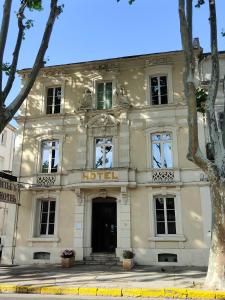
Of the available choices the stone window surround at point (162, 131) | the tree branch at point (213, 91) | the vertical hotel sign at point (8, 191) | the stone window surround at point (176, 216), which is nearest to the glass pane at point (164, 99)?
the stone window surround at point (162, 131)

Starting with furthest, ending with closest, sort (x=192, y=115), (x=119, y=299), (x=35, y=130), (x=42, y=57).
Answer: (x=35, y=130) → (x=42, y=57) → (x=192, y=115) → (x=119, y=299)

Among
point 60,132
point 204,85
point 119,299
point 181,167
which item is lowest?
point 119,299

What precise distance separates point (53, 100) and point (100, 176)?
6.21 m

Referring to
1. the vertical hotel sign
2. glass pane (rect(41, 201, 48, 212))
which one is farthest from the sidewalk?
glass pane (rect(41, 201, 48, 212))

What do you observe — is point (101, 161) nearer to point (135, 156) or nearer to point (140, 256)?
point (135, 156)

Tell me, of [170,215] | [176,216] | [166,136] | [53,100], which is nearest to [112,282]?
[176,216]

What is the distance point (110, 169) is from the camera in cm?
1595

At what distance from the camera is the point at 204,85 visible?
54.6ft

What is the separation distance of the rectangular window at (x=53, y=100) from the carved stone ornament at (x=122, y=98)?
3.80 m

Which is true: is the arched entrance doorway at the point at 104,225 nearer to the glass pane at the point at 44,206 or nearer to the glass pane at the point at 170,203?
the glass pane at the point at 44,206

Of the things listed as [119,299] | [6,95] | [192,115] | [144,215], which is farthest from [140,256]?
[6,95]

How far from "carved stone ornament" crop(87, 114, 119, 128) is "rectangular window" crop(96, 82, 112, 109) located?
857mm

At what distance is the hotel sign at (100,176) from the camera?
15812 mm

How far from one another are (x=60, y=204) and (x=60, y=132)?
417cm
